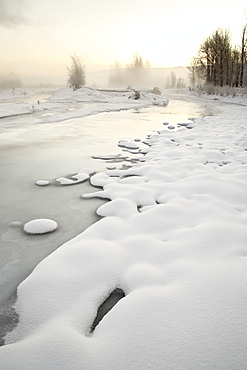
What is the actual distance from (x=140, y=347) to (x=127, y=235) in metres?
0.96

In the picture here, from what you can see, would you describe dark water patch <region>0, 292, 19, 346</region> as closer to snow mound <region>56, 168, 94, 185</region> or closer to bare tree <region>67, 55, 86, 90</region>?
snow mound <region>56, 168, 94, 185</region>

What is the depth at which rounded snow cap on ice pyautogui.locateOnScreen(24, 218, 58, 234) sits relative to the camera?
2086 millimetres

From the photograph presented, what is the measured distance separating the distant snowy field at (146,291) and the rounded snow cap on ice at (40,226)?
Result: 313 mm

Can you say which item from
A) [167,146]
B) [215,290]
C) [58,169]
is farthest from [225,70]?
[215,290]

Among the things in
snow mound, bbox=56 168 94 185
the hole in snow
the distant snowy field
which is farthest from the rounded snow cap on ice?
snow mound, bbox=56 168 94 185

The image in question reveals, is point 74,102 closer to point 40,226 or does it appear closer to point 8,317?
point 40,226

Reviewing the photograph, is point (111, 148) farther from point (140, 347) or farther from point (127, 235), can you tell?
point (140, 347)

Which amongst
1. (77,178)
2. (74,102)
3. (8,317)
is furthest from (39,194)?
(74,102)

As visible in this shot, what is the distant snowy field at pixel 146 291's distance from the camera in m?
1.01

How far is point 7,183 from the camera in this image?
311 centimetres

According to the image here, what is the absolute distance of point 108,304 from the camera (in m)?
1.37

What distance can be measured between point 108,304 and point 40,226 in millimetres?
1035

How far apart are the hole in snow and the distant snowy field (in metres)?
0.02

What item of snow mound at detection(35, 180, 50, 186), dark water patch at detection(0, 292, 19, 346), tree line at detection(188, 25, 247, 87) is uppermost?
tree line at detection(188, 25, 247, 87)
